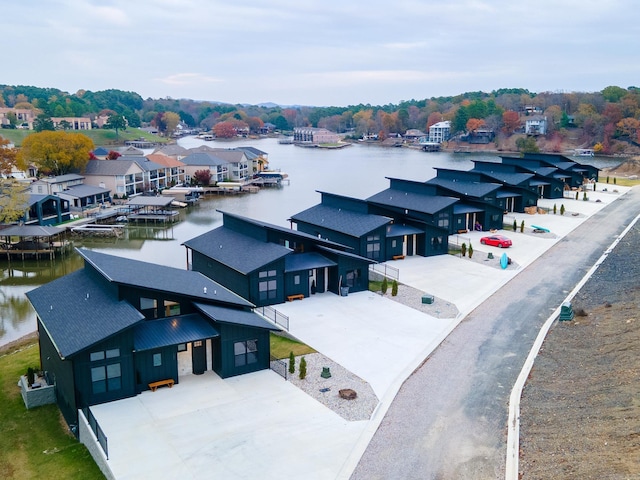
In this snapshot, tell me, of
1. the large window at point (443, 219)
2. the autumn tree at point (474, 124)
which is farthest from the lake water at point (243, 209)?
the autumn tree at point (474, 124)

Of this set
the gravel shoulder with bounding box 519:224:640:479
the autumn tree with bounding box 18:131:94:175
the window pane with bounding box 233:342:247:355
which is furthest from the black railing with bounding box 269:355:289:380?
the autumn tree with bounding box 18:131:94:175

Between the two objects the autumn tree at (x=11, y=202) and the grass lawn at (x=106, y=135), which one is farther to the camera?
the grass lawn at (x=106, y=135)

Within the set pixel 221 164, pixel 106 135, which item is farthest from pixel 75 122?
pixel 221 164

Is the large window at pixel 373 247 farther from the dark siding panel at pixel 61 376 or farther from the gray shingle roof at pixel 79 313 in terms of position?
the dark siding panel at pixel 61 376

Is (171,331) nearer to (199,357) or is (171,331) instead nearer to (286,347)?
(199,357)

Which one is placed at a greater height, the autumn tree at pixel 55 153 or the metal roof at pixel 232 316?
the autumn tree at pixel 55 153

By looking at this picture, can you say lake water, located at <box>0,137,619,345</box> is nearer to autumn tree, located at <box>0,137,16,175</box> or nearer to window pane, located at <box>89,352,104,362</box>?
window pane, located at <box>89,352,104,362</box>
